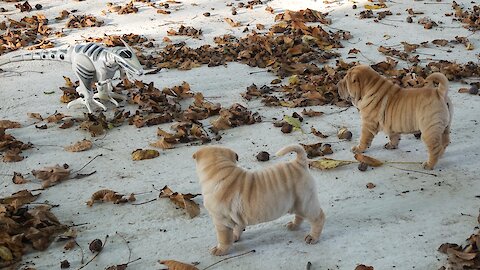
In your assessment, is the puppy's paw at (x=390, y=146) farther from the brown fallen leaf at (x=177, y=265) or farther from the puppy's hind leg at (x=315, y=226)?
the brown fallen leaf at (x=177, y=265)

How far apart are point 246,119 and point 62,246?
2474mm

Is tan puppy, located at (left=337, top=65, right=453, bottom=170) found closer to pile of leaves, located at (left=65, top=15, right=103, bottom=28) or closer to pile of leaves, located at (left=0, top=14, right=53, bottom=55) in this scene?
pile of leaves, located at (left=0, top=14, right=53, bottom=55)

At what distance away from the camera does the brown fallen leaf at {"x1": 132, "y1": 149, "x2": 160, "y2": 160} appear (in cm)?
499

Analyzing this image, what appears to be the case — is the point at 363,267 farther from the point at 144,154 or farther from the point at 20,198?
the point at 20,198

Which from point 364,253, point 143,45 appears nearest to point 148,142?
point 364,253

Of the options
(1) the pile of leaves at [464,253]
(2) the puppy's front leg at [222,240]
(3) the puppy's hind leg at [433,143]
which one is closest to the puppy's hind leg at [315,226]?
(2) the puppy's front leg at [222,240]

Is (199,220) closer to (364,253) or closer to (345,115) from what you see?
(364,253)

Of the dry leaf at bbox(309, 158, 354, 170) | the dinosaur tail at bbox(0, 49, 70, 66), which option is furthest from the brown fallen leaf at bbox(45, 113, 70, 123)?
the dry leaf at bbox(309, 158, 354, 170)

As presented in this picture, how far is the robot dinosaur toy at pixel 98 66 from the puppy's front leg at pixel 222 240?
8.11ft

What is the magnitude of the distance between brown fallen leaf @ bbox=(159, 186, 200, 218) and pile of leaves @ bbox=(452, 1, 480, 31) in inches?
237

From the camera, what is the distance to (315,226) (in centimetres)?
350

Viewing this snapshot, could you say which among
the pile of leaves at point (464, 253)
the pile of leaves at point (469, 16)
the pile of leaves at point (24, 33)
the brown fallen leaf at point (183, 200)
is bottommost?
the pile of leaves at point (24, 33)

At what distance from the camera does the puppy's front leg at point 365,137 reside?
15.3 ft

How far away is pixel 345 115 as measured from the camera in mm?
5672
